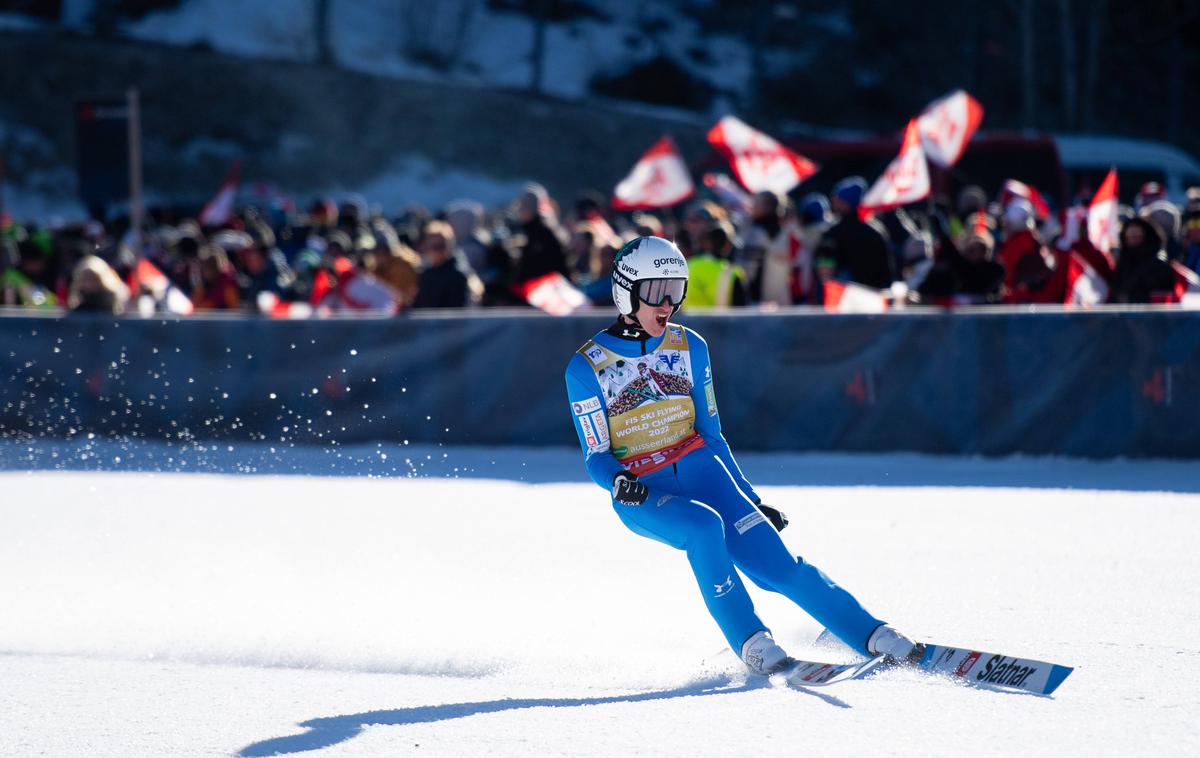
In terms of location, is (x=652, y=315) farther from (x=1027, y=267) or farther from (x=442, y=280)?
(x=1027, y=267)

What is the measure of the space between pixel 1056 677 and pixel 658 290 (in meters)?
2.07

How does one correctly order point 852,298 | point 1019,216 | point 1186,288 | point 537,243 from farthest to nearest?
point 537,243
point 1019,216
point 852,298
point 1186,288

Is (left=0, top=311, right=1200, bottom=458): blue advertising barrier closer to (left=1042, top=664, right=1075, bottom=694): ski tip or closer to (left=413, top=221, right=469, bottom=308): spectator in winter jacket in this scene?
(left=413, top=221, right=469, bottom=308): spectator in winter jacket

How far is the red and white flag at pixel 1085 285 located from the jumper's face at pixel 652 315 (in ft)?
23.5

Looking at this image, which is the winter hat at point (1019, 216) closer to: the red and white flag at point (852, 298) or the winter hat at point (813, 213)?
the red and white flag at point (852, 298)

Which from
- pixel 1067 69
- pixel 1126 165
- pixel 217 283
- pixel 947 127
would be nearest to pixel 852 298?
pixel 947 127

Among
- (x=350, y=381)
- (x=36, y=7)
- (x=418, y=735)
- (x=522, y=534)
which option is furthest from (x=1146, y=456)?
(x=36, y=7)

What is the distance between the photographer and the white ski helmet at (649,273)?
5.98m

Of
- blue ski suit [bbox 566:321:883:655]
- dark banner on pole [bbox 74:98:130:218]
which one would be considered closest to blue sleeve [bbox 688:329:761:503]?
blue ski suit [bbox 566:321:883:655]

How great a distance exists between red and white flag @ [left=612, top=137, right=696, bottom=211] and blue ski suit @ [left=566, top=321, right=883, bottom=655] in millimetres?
9713

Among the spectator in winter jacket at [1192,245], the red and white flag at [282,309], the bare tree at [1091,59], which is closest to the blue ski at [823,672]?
the red and white flag at [282,309]

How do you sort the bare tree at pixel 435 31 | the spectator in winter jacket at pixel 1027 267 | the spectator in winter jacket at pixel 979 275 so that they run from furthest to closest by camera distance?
the bare tree at pixel 435 31 → the spectator in winter jacket at pixel 1027 267 → the spectator in winter jacket at pixel 979 275

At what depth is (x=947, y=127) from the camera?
14.5 metres

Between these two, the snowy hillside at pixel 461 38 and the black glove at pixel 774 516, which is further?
the snowy hillside at pixel 461 38
